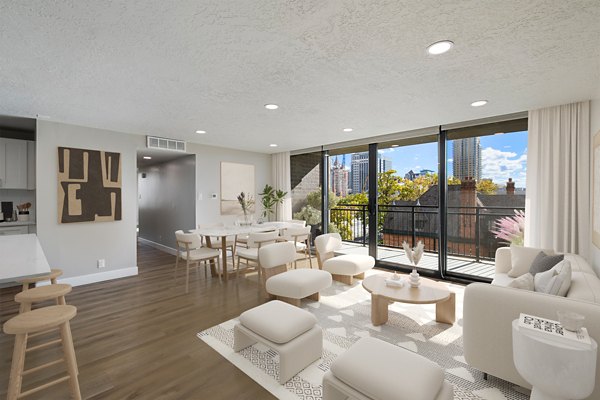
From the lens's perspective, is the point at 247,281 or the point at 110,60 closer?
the point at 110,60

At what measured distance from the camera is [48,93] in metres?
2.80

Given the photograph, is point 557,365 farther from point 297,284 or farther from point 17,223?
point 17,223

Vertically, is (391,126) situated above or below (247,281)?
above

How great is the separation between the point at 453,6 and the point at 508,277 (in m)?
2.85

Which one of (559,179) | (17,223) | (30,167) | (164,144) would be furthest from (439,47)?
(17,223)

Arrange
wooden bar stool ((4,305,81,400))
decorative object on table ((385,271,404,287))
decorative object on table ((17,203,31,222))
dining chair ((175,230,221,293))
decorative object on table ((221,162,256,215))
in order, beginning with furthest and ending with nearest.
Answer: decorative object on table ((221,162,256,215)) < decorative object on table ((17,203,31,222)) < dining chair ((175,230,221,293)) < decorative object on table ((385,271,404,287)) < wooden bar stool ((4,305,81,400))

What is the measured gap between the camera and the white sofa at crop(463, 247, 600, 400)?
163 cm

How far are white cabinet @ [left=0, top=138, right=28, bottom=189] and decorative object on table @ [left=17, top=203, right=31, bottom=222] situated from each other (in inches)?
14.3

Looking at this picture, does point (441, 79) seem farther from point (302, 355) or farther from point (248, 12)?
point (302, 355)

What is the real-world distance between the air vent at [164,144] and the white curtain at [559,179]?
545 cm

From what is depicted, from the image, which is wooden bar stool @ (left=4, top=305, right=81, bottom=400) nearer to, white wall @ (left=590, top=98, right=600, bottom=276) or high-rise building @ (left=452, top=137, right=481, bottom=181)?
white wall @ (left=590, top=98, right=600, bottom=276)

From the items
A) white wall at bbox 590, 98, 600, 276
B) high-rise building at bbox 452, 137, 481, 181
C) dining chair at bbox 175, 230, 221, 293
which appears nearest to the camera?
white wall at bbox 590, 98, 600, 276

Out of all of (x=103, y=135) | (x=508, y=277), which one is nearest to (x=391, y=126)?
(x=508, y=277)

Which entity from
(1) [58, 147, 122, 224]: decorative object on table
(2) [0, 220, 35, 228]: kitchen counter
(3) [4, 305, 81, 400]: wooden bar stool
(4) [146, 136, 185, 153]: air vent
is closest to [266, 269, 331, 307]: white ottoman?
(3) [4, 305, 81, 400]: wooden bar stool
